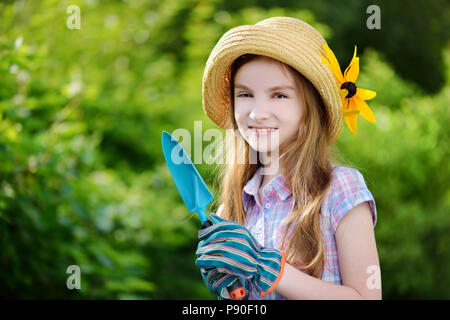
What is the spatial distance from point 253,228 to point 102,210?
1231 mm

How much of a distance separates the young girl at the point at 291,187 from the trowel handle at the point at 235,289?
1 centimetres

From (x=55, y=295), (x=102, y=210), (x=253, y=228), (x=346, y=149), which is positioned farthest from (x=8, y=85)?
(x=346, y=149)

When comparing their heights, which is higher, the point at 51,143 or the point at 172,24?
the point at 172,24

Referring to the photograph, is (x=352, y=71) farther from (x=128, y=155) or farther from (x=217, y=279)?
(x=128, y=155)

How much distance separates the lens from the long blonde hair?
3.90 feet

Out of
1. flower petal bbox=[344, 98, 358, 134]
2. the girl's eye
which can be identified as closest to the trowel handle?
the girl's eye

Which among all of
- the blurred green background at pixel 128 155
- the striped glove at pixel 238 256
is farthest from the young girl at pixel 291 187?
the blurred green background at pixel 128 155

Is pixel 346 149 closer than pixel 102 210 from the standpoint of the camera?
No

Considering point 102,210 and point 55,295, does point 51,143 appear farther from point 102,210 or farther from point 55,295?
point 55,295

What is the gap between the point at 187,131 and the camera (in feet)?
11.0

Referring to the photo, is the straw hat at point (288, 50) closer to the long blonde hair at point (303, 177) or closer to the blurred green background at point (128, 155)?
the long blonde hair at point (303, 177)

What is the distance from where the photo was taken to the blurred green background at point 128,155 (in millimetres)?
2018

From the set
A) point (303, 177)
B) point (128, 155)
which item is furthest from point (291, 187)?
point (128, 155)
